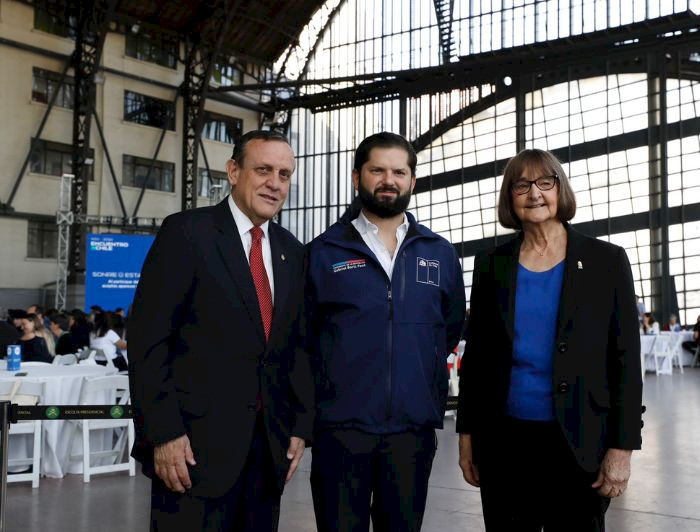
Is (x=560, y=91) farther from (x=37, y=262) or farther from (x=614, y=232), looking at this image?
(x=37, y=262)

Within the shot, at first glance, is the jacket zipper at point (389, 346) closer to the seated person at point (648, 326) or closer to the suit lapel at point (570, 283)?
the suit lapel at point (570, 283)

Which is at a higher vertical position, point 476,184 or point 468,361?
point 476,184

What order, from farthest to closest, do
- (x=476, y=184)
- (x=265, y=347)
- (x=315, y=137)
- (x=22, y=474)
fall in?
(x=315, y=137), (x=476, y=184), (x=22, y=474), (x=265, y=347)

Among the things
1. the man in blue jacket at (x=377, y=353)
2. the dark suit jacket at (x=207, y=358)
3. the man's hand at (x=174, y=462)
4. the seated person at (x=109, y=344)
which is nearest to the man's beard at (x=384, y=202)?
the man in blue jacket at (x=377, y=353)

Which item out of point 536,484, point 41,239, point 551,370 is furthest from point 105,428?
point 41,239

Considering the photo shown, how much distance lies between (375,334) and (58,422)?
4953 millimetres

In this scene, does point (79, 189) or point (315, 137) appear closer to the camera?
point (79, 189)

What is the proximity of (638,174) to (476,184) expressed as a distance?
6.05 meters

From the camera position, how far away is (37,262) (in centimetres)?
2328

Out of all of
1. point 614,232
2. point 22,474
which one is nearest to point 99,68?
point 614,232

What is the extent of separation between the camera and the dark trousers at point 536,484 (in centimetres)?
222

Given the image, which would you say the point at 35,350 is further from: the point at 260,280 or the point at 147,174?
the point at 147,174

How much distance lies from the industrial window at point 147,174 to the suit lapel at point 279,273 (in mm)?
24807

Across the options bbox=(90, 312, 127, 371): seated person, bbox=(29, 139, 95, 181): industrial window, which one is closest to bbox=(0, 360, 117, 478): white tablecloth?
bbox=(90, 312, 127, 371): seated person
